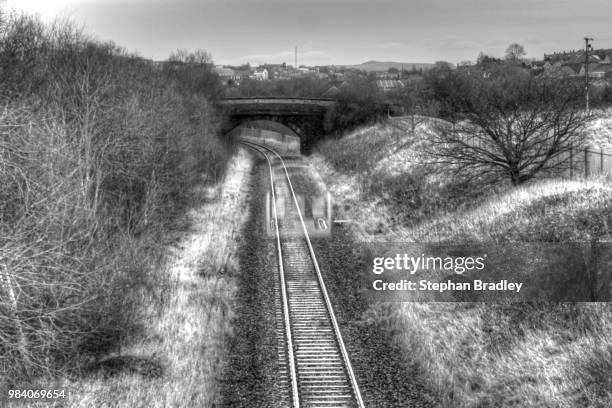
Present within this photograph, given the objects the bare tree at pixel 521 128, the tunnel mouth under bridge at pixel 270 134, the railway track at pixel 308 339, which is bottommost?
the railway track at pixel 308 339

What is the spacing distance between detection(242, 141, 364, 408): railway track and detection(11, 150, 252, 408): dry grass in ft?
4.30

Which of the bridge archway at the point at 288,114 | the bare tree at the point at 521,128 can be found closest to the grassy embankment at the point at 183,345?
the bare tree at the point at 521,128

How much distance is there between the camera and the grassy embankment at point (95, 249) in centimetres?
→ 1178

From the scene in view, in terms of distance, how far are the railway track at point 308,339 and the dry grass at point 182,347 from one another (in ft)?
4.30

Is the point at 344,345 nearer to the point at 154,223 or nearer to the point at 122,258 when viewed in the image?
the point at 122,258

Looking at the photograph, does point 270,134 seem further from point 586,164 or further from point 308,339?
point 308,339

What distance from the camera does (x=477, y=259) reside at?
1888 centimetres

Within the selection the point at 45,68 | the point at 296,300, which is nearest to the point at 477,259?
the point at 296,300

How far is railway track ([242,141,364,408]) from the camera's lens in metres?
12.3

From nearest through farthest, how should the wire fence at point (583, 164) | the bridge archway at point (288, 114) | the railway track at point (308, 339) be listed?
the railway track at point (308, 339) < the wire fence at point (583, 164) < the bridge archway at point (288, 114)

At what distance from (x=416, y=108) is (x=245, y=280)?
34.1 metres

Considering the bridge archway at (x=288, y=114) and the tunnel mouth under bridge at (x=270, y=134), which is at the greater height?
the bridge archway at (x=288, y=114)

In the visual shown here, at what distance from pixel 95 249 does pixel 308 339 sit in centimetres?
488

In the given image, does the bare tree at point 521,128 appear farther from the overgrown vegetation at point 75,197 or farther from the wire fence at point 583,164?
the overgrown vegetation at point 75,197
